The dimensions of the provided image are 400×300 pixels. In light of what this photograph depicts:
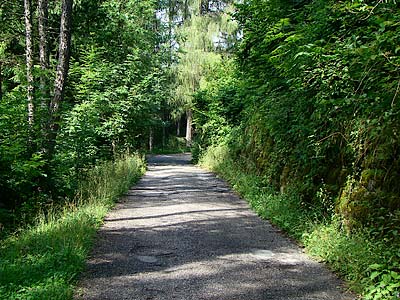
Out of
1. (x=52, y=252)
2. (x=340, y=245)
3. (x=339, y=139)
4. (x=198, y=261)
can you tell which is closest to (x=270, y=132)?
(x=339, y=139)

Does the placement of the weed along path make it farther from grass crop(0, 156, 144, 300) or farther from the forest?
the forest

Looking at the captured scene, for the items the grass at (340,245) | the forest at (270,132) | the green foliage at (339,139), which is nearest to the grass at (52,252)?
the forest at (270,132)

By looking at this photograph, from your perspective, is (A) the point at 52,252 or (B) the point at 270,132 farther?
(B) the point at 270,132

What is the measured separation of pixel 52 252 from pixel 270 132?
6955 millimetres

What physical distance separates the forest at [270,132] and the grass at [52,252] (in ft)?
0.12

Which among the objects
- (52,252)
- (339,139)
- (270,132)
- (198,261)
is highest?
(270,132)

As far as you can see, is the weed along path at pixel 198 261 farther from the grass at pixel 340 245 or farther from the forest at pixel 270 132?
the forest at pixel 270 132

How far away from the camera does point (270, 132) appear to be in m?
11.1

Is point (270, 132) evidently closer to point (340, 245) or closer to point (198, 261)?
point (340, 245)

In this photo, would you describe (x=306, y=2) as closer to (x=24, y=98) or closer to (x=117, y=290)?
(x=24, y=98)

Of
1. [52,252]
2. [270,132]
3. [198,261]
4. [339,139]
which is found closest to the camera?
[52,252]

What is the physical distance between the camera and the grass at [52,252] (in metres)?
4.45

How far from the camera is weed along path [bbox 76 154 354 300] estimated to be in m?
4.79

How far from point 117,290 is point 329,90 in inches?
170
